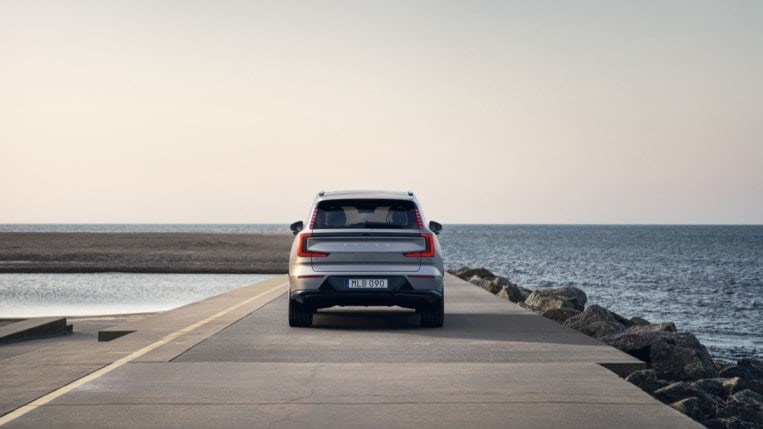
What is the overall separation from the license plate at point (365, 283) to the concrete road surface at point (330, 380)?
0.65 meters

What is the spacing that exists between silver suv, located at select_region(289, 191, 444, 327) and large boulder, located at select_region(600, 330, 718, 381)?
3258 mm

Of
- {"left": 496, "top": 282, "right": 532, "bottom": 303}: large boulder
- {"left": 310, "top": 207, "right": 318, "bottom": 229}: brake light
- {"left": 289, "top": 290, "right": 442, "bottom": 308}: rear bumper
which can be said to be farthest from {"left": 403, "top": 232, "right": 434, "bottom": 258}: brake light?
{"left": 496, "top": 282, "right": 532, "bottom": 303}: large boulder

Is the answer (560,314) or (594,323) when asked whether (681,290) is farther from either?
(594,323)

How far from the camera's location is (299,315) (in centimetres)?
1515

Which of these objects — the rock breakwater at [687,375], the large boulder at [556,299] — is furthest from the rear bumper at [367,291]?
the large boulder at [556,299]

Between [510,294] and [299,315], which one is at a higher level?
[299,315]

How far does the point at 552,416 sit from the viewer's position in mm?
7836

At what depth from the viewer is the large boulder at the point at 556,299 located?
25125 millimetres

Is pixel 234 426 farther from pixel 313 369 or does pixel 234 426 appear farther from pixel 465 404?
pixel 313 369

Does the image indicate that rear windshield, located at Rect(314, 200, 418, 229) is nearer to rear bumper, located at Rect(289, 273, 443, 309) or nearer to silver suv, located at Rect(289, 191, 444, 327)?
silver suv, located at Rect(289, 191, 444, 327)

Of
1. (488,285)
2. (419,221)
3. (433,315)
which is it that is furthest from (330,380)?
(488,285)

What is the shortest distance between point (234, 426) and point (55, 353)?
544 centimetres

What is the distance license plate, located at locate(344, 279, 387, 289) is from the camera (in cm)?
1434

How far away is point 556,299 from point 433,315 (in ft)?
36.5
